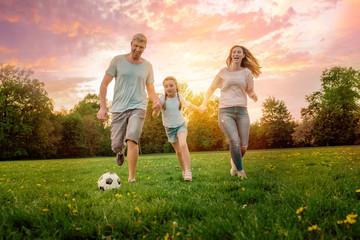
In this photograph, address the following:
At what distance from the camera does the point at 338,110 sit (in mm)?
43406

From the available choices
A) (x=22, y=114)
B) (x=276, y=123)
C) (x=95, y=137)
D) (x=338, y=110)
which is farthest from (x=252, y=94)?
(x=276, y=123)

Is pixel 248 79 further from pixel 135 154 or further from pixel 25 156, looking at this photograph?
pixel 25 156

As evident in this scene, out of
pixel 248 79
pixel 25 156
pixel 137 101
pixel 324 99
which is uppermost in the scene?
pixel 324 99

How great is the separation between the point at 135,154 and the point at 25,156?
146 ft

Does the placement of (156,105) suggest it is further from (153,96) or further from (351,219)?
(351,219)

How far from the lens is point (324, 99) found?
152 feet

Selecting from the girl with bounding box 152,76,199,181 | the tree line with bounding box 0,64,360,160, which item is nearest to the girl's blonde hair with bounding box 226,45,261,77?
the girl with bounding box 152,76,199,181

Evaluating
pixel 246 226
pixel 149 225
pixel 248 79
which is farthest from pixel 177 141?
pixel 246 226

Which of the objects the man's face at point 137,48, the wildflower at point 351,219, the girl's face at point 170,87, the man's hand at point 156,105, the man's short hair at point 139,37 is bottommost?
the wildflower at point 351,219

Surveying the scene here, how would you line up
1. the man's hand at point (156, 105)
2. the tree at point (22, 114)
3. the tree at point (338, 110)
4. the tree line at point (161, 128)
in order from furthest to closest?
the tree at point (338, 110)
the tree line at point (161, 128)
the tree at point (22, 114)
the man's hand at point (156, 105)

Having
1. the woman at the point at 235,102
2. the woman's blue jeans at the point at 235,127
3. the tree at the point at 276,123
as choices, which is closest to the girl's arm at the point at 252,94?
the woman at the point at 235,102

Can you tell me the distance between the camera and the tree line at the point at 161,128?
3741cm

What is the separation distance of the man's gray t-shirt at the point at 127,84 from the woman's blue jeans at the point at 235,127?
1830mm

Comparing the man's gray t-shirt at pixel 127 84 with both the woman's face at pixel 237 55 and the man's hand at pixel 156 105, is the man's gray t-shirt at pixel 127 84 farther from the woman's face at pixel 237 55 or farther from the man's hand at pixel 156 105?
the woman's face at pixel 237 55
